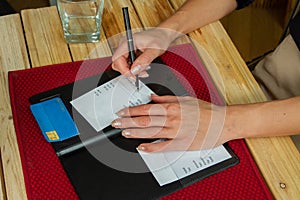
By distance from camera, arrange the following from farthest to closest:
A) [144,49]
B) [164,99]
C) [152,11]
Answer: [152,11], [144,49], [164,99]

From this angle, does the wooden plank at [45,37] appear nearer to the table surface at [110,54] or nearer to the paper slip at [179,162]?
the table surface at [110,54]

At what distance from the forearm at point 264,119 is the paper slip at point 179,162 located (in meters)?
0.06

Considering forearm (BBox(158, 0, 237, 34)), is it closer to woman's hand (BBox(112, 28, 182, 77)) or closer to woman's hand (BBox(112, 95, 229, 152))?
woman's hand (BBox(112, 28, 182, 77))

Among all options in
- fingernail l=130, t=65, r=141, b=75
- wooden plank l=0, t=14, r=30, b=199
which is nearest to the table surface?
wooden plank l=0, t=14, r=30, b=199

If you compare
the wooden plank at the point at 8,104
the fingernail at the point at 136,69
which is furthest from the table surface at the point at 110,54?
the fingernail at the point at 136,69

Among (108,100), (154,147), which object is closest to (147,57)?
(108,100)

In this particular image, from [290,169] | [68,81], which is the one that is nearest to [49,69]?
[68,81]

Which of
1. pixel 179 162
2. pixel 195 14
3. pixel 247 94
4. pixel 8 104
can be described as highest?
pixel 195 14

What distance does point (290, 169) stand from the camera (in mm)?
982

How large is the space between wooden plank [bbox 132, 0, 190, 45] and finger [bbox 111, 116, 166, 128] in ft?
1.09

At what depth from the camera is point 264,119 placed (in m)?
1.05

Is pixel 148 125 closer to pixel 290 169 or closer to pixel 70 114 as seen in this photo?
pixel 70 114

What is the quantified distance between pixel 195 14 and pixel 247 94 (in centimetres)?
27

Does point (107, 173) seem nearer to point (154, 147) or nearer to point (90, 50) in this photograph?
point (154, 147)
